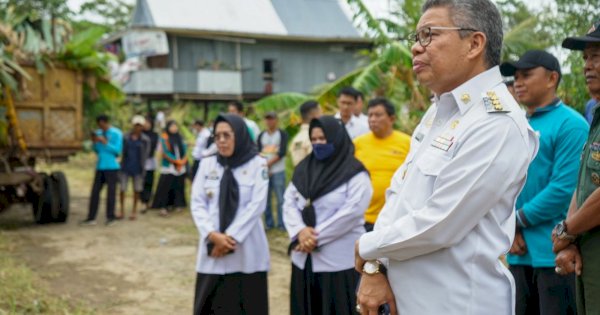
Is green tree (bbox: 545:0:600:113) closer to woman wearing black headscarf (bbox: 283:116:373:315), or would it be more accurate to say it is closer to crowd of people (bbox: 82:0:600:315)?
crowd of people (bbox: 82:0:600:315)

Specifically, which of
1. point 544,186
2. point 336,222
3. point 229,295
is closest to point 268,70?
point 229,295

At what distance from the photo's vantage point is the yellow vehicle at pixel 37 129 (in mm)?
8336

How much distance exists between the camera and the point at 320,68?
2730 centimetres

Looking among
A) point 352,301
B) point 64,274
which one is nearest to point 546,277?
point 352,301

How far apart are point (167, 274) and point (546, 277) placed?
4.44 meters

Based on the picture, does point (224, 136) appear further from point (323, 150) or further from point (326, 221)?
point (326, 221)

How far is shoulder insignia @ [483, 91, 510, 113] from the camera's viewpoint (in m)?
1.97

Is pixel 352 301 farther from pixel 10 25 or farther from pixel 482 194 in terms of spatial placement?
pixel 10 25

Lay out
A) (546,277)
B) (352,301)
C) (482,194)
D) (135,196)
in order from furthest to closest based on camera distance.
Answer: (135,196) < (352,301) < (546,277) < (482,194)

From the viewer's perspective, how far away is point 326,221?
13.2ft

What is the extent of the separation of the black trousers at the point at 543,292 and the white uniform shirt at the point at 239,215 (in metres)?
1.75

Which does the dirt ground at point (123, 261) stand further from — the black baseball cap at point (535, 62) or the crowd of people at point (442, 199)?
the black baseball cap at point (535, 62)

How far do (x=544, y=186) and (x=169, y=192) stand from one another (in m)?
8.67

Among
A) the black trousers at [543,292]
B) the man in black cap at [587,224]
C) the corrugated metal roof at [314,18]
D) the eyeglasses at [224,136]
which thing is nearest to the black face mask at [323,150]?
the eyeglasses at [224,136]
